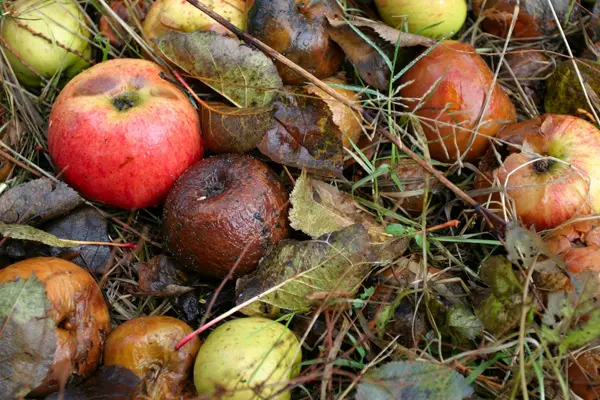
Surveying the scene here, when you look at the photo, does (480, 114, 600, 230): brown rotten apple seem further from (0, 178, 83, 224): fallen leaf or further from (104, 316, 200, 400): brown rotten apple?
(0, 178, 83, 224): fallen leaf

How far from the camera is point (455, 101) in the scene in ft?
8.84

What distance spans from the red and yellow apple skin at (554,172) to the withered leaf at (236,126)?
1.07 m

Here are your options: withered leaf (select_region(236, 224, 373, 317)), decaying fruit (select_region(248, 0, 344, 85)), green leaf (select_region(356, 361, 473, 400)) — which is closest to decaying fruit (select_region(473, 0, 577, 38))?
decaying fruit (select_region(248, 0, 344, 85))

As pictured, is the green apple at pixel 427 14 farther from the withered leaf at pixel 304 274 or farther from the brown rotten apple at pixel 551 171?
the withered leaf at pixel 304 274

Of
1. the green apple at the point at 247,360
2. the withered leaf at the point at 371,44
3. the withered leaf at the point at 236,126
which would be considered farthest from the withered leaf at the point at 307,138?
the green apple at the point at 247,360

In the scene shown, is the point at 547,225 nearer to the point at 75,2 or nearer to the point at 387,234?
the point at 387,234

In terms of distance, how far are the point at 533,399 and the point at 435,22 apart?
5.85ft

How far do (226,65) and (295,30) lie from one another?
1.17 feet

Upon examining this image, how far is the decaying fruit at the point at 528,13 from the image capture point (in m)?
3.12

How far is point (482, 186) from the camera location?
2.75m

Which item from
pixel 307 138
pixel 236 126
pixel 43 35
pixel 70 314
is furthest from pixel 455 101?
pixel 43 35

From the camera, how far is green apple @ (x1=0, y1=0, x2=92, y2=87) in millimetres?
2818

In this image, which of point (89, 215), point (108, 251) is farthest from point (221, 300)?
point (89, 215)

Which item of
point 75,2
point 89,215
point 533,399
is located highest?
point 75,2
